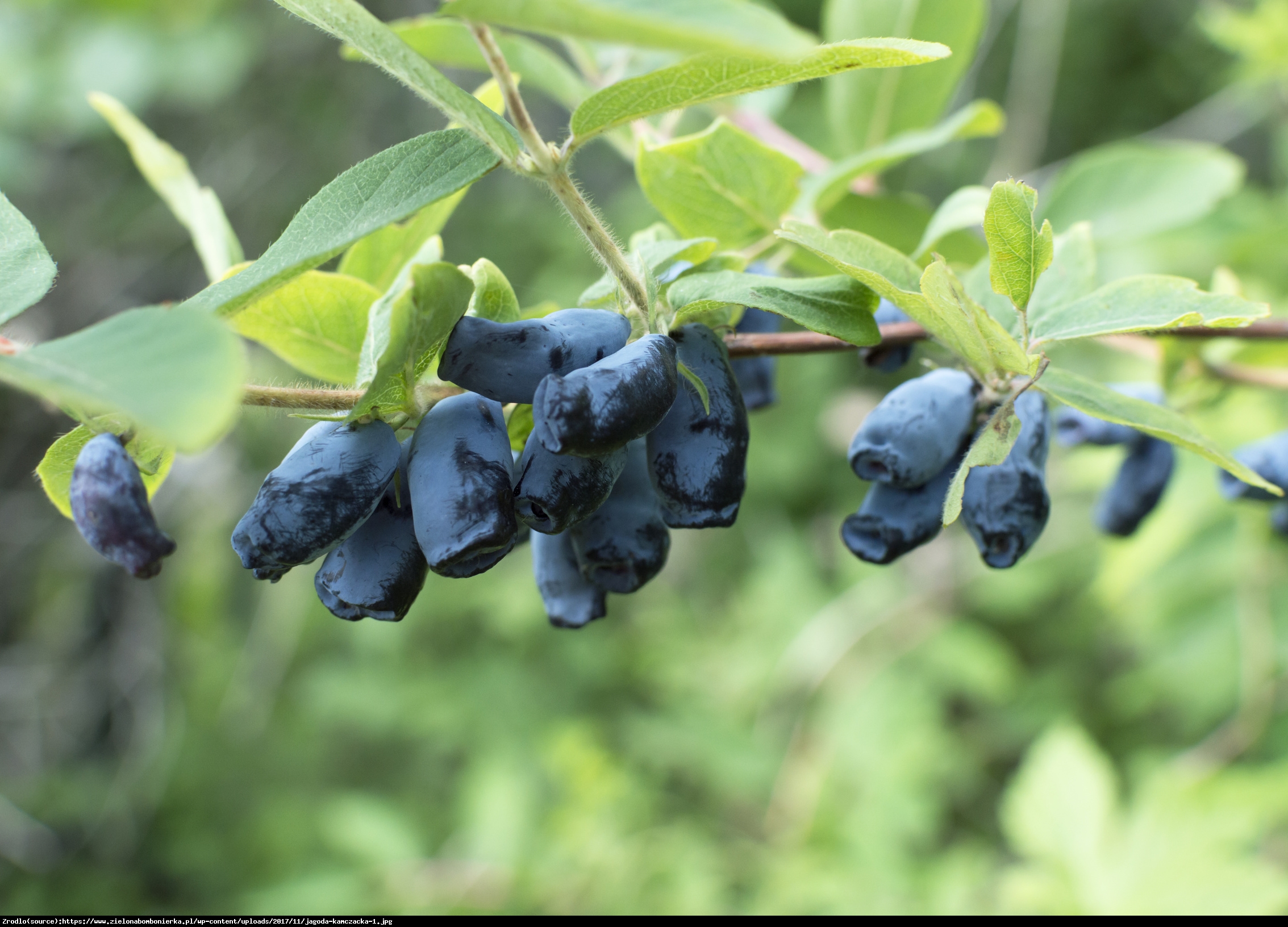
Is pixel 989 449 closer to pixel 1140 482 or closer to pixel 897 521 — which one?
pixel 897 521

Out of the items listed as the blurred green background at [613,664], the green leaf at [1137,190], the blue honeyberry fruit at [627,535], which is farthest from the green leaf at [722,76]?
the blurred green background at [613,664]

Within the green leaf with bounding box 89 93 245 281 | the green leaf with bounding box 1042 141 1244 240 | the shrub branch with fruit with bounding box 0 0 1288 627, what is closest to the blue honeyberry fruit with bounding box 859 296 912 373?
the shrub branch with fruit with bounding box 0 0 1288 627

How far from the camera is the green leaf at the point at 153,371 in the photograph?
0.35m

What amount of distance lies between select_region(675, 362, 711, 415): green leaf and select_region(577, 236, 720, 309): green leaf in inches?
2.8

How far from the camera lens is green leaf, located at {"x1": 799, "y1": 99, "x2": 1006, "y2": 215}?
0.84 meters

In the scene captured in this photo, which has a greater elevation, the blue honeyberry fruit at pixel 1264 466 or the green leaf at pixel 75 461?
the green leaf at pixel 75 461

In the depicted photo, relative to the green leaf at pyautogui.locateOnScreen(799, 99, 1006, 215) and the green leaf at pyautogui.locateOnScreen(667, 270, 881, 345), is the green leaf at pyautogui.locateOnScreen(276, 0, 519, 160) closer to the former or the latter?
the green leaf at pyautogui.locateOnScreen(667, 270, 881, 345)

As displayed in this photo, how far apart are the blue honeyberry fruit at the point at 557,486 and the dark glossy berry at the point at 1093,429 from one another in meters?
0.48

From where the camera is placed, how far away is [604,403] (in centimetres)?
48

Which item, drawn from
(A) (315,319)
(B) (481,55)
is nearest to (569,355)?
(A) (315,319)

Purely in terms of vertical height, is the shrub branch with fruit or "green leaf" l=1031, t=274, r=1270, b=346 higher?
the shrub branch with fruit

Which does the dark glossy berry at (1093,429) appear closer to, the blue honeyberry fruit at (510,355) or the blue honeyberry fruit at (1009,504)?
the blue honeyberry fruit at (1009,504)

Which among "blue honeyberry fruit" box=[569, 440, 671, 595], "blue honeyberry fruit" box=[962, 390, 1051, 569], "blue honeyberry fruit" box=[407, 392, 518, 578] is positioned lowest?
"blue honeyberry fruit" box=[962, 390, 1051, 569]

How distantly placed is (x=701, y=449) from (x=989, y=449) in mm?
184
